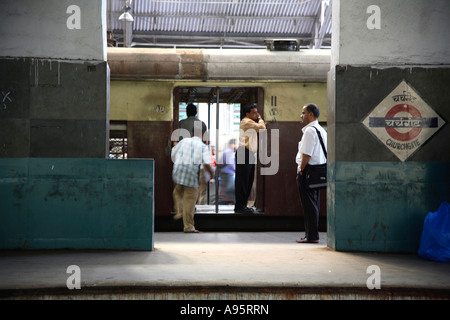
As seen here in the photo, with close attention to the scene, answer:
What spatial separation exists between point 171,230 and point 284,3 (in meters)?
8.03

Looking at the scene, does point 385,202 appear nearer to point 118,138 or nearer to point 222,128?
point 118,138

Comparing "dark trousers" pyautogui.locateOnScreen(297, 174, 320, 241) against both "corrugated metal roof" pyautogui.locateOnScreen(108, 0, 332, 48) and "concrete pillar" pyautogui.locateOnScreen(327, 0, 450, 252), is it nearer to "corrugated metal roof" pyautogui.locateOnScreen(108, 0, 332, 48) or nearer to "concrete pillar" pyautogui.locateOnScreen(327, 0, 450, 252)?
"concrete pillar" pyautogui.locateOnScreen(327, 0, 450, 252)

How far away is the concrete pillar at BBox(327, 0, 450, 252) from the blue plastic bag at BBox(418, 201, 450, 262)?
0.31 metres

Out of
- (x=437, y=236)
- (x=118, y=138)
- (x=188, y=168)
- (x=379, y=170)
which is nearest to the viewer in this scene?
(x=437, y=236)

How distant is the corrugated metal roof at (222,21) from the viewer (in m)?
14.5

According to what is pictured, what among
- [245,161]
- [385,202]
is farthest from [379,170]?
[245,161]

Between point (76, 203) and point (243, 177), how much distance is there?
150 inches

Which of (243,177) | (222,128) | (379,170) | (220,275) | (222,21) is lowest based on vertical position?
(220,275)

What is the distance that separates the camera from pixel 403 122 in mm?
5883

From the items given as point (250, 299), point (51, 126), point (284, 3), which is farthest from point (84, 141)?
point (284, 3)

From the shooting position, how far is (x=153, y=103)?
898cm

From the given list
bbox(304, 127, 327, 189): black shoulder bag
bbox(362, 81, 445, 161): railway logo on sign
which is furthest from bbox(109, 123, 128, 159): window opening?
bbox(362, 81, 445, 161): railway logo on sign

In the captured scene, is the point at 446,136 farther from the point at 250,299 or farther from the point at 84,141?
the point at 84,141

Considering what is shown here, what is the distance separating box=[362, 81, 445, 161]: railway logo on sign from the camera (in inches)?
231
